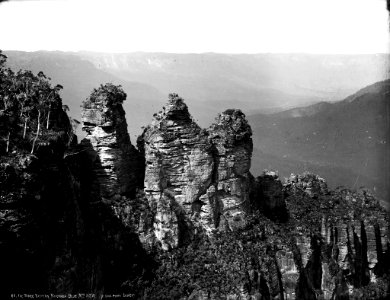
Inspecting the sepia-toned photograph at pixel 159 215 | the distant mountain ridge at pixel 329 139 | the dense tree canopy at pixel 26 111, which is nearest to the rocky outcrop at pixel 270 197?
the sepia-toned photograph at pixel 159 215

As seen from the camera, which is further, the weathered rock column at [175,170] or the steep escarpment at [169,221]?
the weathered rock column at [175,170]

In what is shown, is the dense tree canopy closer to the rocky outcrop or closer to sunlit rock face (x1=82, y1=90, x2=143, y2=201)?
sunlit rock face (x1=82, y1=90, x2=143, y2=201)

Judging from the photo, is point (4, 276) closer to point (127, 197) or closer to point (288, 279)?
point (127, 197)

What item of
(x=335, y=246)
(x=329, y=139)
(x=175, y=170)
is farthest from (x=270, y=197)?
(x=329, y=139)

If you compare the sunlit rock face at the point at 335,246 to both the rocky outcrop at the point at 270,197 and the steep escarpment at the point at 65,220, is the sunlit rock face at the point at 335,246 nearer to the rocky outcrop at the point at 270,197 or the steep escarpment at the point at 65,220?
the rocky outcrop at the point at 270,197

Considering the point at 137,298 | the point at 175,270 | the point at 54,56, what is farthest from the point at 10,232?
the point at 54,56

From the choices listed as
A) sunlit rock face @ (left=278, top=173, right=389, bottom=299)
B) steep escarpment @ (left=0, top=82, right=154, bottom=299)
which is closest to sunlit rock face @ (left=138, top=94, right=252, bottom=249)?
steep escarpment @ (left=0, top=82, right=154, bottom=299)
